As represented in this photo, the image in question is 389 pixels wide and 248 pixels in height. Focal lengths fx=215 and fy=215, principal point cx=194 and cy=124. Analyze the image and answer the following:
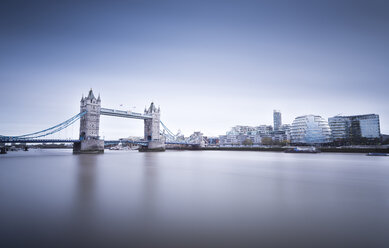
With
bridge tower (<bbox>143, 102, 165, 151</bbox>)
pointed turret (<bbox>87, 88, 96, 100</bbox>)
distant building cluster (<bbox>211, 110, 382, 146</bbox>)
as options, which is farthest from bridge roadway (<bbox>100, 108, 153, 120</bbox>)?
distant building cluster (<bbox>211, 110, 382, 146</bbox>)

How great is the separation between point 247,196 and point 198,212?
2802 millimetres

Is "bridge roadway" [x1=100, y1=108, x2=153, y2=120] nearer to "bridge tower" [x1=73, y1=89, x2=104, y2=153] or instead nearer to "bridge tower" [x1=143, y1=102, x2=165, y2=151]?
"bridge tower" [x1=73, y1=89, x2=104, y2=153]

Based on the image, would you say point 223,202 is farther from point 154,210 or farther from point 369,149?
Result: point 369,149

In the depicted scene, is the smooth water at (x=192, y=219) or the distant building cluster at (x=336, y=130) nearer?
the smooth water at (x=192, y=219)

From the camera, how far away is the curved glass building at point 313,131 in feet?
245

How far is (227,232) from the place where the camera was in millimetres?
4445

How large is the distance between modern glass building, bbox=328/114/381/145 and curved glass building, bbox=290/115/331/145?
20.4ft

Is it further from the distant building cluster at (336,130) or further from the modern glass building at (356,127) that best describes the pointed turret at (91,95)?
the modern glass building at (356,127)

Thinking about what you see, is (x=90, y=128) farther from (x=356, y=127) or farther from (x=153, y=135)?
(x=356, y=127)

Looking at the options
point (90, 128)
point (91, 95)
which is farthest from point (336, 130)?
point (91, 95)

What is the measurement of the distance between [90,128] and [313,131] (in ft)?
232

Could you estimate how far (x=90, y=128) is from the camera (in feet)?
155

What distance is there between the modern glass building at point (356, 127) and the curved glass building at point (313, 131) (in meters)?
6.20

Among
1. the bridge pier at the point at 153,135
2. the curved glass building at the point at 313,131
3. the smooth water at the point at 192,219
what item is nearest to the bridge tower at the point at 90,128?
the bridge pier at the point at 153,135
